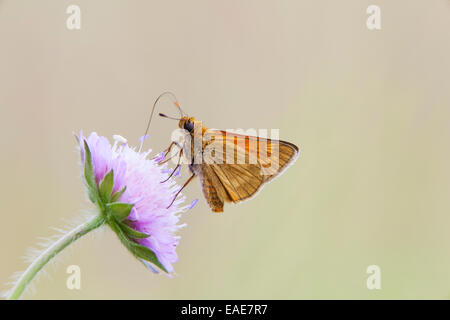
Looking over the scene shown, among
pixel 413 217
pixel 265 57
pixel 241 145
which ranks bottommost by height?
pixel 413 217

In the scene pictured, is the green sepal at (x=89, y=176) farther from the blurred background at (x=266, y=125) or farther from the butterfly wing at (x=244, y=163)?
the blurred background at (x=266, y=125)

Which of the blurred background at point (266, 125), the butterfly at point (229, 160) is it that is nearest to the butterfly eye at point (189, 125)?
the butterfly at point (229, 160)

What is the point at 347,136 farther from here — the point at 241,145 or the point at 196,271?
the point at 241,145

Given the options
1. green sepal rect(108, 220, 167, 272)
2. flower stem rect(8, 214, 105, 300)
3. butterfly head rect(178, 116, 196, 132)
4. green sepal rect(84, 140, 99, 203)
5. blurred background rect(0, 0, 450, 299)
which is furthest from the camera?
blurred background rect(0, 0, 450, 299)

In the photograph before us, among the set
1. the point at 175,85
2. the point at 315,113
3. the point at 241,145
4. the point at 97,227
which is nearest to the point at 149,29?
the point at 175,85

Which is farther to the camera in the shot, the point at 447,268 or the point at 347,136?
the point at 347,136

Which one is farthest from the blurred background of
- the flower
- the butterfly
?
the flower

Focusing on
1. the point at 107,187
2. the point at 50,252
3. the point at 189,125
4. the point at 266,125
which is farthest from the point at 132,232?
the point at 266,125

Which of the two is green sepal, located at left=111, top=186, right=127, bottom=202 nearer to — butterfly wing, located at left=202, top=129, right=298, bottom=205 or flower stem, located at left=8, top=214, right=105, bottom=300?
flower stem, located at left=8, top=214, right=105, bottom=300
